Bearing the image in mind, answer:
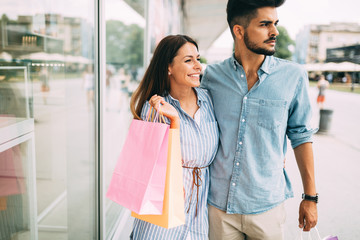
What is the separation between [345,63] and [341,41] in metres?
22.7

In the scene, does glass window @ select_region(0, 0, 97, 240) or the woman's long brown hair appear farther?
the woman's long brown hair

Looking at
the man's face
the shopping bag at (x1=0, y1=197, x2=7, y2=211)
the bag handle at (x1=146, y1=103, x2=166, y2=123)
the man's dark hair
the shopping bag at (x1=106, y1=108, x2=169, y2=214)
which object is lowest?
the shopping bag at (x1=0, y1=197, x2=7, y2=211)

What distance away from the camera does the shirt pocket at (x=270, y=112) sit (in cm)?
164

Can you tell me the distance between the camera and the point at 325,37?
58.8m

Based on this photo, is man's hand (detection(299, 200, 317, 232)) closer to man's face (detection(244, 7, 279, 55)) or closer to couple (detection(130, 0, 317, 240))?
couple (detection(130, 0, 317, 240))

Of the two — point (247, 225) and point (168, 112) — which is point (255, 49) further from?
point (247, 225)

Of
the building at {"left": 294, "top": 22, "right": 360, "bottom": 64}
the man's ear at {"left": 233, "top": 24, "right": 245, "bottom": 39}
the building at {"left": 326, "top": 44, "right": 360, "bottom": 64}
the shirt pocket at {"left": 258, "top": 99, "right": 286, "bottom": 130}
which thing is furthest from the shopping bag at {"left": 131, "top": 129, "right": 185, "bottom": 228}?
the building at {"left": 294, "top": 22, "right": 360, "bottom": 64}

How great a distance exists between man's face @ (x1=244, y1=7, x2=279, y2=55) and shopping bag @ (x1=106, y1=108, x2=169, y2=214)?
2.32 ft

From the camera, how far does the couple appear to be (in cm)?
165

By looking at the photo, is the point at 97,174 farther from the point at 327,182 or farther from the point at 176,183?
the point at 327,182

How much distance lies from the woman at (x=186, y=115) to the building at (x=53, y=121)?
1.79ft

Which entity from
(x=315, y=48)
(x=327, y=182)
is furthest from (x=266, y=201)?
(x=315, y=48)

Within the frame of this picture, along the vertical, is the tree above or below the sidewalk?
above

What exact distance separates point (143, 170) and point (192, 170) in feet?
1.29
